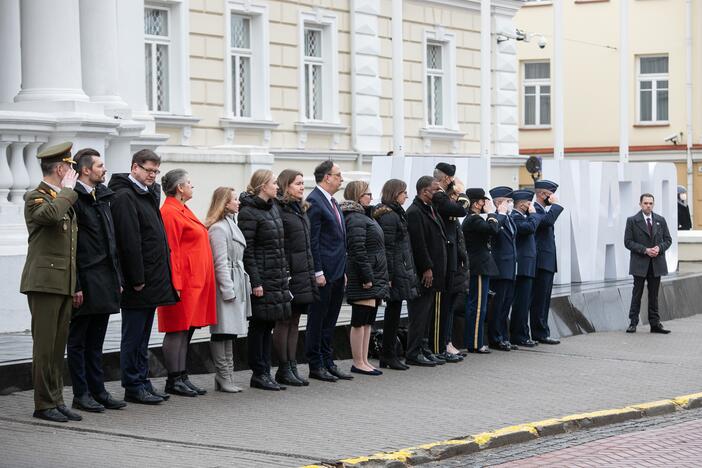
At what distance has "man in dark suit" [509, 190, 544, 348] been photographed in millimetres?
17531

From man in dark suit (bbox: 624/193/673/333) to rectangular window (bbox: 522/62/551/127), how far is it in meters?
30.5

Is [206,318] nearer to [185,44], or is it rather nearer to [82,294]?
[82,294]

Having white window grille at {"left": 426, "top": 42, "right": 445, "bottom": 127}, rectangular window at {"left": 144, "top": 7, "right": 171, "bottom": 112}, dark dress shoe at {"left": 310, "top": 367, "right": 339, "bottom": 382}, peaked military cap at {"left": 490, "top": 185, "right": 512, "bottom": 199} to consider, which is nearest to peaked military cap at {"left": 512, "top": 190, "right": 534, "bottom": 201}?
peaked military cap at {"left": 490, "top": 185, "right": 512, "bottom": 199}

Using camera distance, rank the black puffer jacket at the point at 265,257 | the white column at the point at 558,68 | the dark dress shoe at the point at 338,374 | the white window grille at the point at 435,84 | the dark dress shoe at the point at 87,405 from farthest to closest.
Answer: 1. the white window grille at the point at 435,84
2. the white column at the point at 558,68
3. the dark dress shoe at the point at 338,374
4. the black puffer jacket at the point at 265,257
5. the dark dress shoe at the point at 87,405

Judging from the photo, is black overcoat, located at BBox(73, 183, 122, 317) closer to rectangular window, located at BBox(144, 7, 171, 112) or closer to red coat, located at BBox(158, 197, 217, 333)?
red coat, located at BBox(158, 197, 217, 333)

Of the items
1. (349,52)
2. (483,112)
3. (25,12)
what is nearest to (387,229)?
(25,12)

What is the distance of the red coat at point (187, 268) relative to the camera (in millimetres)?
12609

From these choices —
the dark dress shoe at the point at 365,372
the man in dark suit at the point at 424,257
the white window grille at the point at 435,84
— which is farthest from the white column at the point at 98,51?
the white window grille at the point at 435,84

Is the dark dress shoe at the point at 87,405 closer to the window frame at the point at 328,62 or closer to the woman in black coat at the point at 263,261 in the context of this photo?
the woman in black coat at the point at 263,261

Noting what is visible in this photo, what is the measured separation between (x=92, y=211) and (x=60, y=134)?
192 inches

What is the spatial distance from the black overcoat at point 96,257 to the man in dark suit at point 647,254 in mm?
9932

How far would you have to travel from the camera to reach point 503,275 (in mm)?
17031

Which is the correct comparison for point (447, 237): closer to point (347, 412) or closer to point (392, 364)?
point (392, 364)

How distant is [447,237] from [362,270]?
1.58 meters
